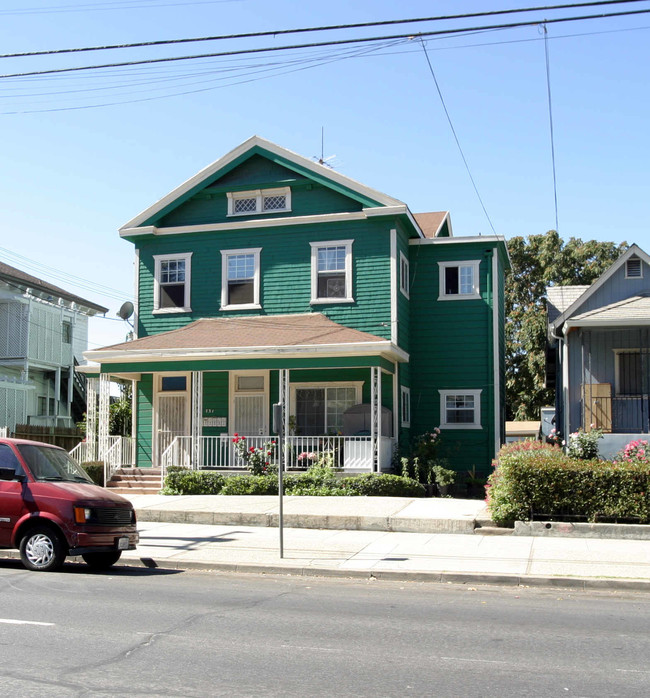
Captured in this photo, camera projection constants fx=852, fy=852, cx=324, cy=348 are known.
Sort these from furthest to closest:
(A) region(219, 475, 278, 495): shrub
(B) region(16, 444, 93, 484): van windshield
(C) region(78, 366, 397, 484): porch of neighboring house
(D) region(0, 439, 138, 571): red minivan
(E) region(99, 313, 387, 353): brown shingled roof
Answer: (C) region(78, 366, 397, 484): porch of neighboring house, (E) region(99, 313, 387, 353): brown shingled roof, (A) region(219, 475, 278, 495): shrub, (B) region(16, 444, 93, 484): van windshield, (D) region(0, 439, 138, 571): red minivan

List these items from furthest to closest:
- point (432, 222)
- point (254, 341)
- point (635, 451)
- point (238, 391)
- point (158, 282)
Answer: point (432, 222), point (158, 282), point (238, 391), point (254, 341), point (635, 451)

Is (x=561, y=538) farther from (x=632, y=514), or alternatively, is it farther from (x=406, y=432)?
(x=406, y=432)

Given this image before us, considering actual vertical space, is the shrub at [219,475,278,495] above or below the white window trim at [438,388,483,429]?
below

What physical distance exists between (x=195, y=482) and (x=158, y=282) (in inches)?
283

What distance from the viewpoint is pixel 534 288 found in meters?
40.0

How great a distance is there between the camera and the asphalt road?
6113 millimetres

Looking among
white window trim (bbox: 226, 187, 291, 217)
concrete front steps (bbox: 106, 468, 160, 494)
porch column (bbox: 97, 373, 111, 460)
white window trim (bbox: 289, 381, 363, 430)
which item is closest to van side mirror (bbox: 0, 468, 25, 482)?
concrete front steps (bbox: 106, 468, 160, 494)

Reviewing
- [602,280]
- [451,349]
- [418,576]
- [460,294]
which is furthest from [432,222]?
[418,576]

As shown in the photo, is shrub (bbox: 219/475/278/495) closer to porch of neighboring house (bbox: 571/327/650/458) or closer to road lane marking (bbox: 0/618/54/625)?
porch of neighboring house (bbox: 571/327/650/458)

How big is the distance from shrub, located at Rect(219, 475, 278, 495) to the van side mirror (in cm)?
891

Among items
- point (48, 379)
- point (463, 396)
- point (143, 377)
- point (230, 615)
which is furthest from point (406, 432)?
point (48, 379)

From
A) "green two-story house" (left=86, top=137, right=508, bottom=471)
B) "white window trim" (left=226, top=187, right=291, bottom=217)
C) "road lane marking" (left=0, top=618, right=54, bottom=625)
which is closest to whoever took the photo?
"road lane marking" (left=0, top=618, right=54, bottom=625)

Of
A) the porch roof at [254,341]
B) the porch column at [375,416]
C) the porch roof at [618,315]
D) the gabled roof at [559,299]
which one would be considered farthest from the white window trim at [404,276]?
the porch roof at [618,315]

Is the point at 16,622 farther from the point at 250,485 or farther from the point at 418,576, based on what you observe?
the point at 250,485
